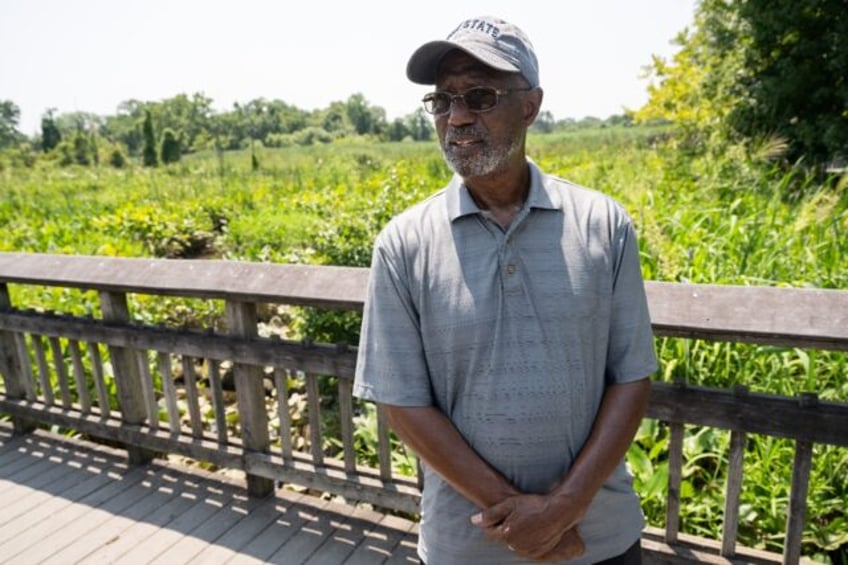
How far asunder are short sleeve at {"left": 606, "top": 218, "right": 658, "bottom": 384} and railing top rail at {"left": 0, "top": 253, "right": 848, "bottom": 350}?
33 cm

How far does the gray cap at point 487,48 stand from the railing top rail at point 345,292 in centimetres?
75

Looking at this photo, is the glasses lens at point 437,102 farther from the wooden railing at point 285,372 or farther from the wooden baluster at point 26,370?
the wooden baluster at point 26,370

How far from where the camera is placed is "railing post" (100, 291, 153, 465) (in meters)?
2.73

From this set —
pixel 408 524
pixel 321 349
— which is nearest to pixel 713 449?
pixel 408 524

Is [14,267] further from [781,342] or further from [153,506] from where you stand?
[781,342]

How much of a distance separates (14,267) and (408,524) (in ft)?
7.24

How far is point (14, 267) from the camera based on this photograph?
289 centimetres

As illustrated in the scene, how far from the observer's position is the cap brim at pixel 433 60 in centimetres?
122

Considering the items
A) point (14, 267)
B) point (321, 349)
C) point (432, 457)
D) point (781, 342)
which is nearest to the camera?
point (432, 457)

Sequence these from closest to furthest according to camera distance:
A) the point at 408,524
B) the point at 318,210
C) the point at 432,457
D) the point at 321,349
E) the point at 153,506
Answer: the point at 432,457 < the point at 321,349 < the point at 408,524 < the point at 153,506 < the point at 318,210

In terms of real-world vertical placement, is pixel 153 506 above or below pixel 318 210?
below

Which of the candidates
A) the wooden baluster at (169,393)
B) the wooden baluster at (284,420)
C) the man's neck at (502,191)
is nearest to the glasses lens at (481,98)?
the man's neck at (502,191)

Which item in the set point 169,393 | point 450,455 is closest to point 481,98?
point 450,455

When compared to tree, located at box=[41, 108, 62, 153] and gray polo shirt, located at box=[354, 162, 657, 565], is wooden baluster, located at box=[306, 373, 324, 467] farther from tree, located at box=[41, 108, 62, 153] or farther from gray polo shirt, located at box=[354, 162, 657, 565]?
tree, located at box=[41, 108, 62, 153]
